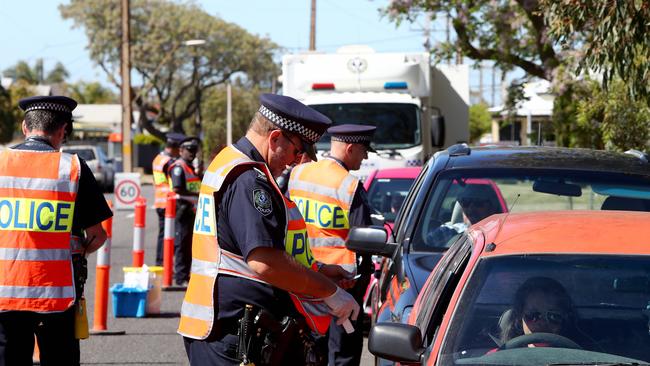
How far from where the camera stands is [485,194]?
7961 mm

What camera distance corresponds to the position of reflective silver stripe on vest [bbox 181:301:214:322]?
451 cm

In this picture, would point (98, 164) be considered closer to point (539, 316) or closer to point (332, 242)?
point (332, 242)

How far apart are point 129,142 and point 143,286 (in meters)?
26.7

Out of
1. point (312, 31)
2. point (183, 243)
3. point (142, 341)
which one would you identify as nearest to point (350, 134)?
point (142, 341)

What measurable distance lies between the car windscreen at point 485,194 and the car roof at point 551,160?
52mm

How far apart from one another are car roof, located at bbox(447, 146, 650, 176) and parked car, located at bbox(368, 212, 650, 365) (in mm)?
2447

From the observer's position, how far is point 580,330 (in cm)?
430

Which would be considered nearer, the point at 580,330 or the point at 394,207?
the point at 580,330

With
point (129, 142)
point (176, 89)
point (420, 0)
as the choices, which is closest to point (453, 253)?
point (420, 0)

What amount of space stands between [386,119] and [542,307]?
13281 mm

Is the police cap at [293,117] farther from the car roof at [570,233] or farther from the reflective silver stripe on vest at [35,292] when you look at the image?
the reflective silver stripe on vest at [35,292]

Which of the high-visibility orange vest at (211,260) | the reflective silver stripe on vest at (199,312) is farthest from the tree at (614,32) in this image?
the reflective silver stripe on vest at (199,312)

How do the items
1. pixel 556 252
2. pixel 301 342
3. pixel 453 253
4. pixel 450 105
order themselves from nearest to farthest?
1. pixel 556 252
2. pixel 301 342
3. pixel 453 253
4. pixel 450 105

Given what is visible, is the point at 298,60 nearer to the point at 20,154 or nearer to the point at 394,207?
the point at 394,207
